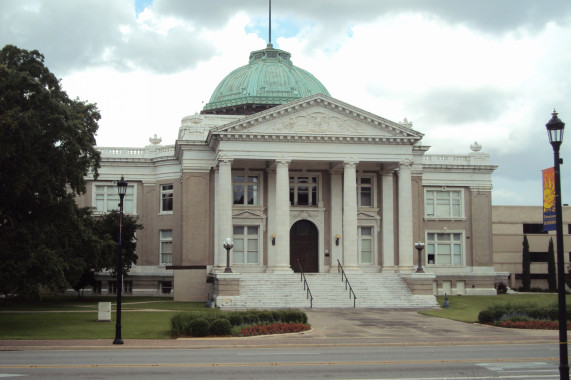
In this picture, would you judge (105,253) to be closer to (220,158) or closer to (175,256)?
(220,158)

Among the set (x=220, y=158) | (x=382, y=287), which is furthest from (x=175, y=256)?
(x=382, y=287)

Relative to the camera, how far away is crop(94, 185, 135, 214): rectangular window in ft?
194

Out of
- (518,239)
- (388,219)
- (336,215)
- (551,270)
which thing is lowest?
(551,270)

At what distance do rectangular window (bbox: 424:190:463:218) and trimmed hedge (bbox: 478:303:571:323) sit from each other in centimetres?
2877

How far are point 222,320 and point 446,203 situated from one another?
122 ft

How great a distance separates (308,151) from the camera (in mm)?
48500

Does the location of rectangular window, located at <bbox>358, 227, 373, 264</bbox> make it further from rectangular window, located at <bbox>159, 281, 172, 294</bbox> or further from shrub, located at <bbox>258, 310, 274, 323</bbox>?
shrub, located at <bbox>258, 310, 274, 323</bbox>

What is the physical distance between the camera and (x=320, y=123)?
48.8 metres

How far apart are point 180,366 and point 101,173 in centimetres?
4261

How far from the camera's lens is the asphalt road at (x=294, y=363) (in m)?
17.0

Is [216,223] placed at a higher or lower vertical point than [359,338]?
higher

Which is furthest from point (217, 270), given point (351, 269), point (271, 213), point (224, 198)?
point (351, 269)

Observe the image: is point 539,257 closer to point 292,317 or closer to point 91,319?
point 292,317

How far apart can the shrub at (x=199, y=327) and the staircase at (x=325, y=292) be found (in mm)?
14792
